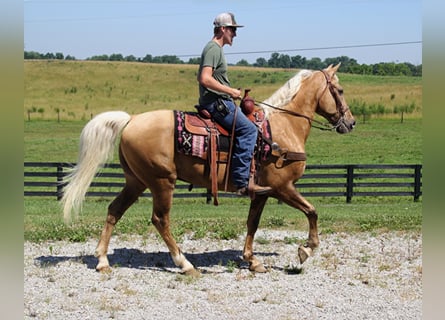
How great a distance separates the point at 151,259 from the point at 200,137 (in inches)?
83.4

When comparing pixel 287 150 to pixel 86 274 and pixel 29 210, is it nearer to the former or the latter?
pixel 86 274

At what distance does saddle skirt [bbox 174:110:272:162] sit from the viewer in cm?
785

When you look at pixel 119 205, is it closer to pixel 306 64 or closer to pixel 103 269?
pixel 103 269

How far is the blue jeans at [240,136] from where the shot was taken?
307 inches

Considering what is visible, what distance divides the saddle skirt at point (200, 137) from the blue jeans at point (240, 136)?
0.12 m

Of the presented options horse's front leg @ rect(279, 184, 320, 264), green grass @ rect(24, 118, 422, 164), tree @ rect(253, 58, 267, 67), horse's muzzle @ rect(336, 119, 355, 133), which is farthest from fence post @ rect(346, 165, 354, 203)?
tree @ rect(253, 58, 267, 67)

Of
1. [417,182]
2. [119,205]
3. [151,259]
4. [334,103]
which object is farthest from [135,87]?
[334,103]

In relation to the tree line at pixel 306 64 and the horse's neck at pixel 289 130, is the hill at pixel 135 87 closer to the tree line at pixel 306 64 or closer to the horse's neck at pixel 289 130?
the tree line at pixel 306 64

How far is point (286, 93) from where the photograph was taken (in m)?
8.48

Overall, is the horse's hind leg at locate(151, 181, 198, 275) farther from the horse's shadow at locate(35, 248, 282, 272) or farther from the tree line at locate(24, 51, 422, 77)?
the tree line at locate(24, 51, 422, 77)

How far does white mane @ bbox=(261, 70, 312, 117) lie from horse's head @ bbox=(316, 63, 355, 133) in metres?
0.30

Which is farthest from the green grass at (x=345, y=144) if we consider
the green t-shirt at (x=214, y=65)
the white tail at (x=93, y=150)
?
the white tail at (x=93, y=150)
